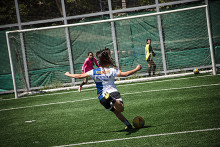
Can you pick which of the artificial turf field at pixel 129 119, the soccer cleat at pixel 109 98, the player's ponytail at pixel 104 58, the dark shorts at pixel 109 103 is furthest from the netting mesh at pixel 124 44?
the soccer cleat at pixel 109 98

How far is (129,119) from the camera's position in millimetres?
6516

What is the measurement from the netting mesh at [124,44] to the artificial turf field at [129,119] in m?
4.43

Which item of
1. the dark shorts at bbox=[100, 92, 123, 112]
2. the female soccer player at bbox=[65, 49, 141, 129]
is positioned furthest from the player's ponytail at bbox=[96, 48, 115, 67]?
the dark shorts at bbox=[100, 92, 123, 112]

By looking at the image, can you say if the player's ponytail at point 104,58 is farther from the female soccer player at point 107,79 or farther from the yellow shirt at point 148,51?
the yellow shirt at point 148,51

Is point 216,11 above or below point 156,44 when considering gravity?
above

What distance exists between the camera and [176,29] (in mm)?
14555

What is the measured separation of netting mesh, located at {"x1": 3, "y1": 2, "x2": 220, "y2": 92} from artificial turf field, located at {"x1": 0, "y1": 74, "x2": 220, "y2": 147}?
4.43 m

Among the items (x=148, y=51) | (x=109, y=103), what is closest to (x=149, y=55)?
(x=148, y=51)

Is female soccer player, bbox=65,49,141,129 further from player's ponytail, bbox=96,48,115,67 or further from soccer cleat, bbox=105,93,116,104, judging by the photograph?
soccer cleat, bbox=105,93,116,104

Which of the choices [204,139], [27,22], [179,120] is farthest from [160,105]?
[27,22]

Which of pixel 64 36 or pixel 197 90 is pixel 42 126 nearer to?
pixel 197 90

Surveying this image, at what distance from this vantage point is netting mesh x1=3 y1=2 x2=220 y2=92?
46.6 feet

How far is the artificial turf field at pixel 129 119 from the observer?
15.9ft

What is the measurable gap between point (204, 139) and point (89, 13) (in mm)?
11870
